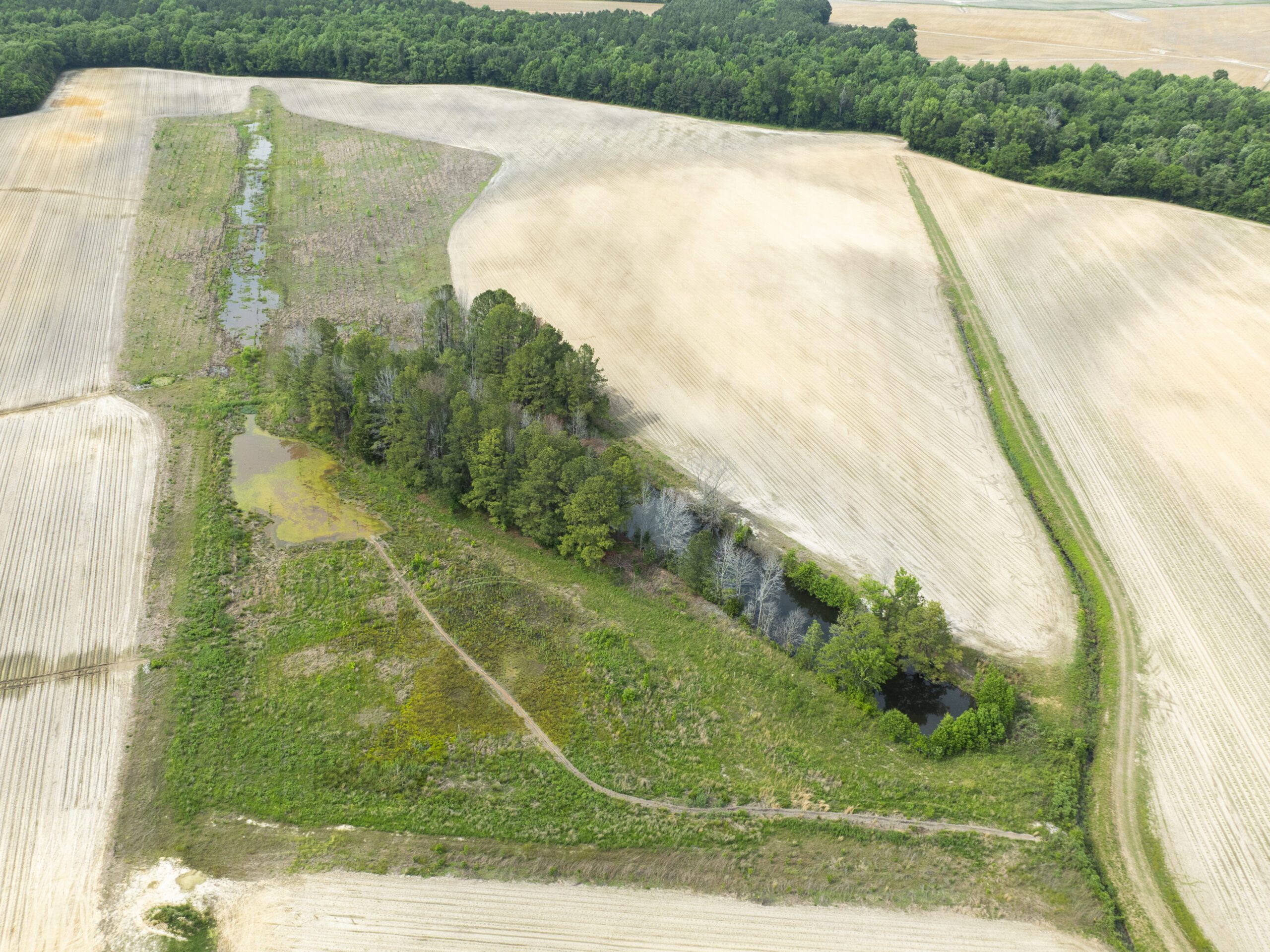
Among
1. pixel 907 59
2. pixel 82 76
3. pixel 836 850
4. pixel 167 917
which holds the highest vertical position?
pixel 907 59

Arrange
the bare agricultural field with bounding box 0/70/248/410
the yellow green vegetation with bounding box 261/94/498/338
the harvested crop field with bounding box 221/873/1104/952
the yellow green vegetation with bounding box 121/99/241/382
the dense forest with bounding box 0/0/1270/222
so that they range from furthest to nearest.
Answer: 1. the dense forest with bounding box 0/0/1270/222
2. the yellow green vegetation with bounding box 261/94/498/338
3. the yellow green vegetation with bounding box 121/99/241/382
4. the bare agricultural field with bounding box 0/70/248/410
5. the harvested crop field with bounding box 221/873/1104/952

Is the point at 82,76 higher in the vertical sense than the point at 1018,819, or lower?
higher

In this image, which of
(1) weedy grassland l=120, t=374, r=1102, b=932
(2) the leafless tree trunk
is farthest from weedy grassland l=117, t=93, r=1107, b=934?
(2) the leafless tree trunk

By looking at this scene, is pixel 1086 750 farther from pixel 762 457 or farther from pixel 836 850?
pixel 762 457

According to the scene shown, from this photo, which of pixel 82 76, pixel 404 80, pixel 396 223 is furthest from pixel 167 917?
pixel 82 76

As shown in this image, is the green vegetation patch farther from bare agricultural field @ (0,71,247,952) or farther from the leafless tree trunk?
the leafless tree trunk

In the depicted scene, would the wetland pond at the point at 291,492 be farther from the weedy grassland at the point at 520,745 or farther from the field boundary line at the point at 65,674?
the field boundary line at the point at 65,674

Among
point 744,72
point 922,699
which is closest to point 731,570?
point 922,699
